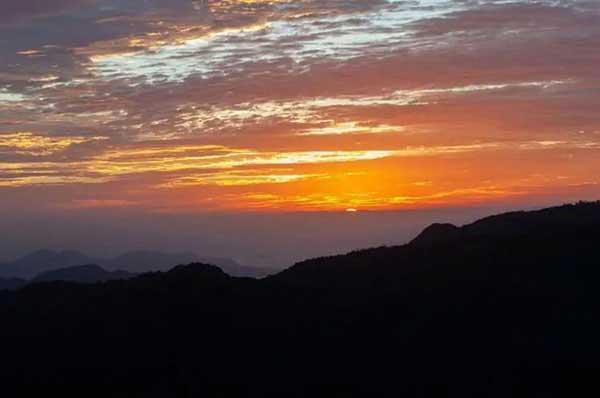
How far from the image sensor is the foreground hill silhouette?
5191 centimetres

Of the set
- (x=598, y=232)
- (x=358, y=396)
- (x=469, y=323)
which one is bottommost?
(x=358, y=396)

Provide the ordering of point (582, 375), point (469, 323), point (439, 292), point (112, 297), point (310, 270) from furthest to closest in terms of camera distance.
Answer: point (310, 270) < point (112, 297) < point (439, 292) < point (469, 323) < point (582, 375)

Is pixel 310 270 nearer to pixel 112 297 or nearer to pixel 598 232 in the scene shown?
pixel 112 297

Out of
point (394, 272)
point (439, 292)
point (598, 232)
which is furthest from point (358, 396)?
point (598, 232)

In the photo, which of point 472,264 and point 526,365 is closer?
point 526,365

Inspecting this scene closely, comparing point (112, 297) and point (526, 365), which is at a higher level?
Result: point (112, 297)

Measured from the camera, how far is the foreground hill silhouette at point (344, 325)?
51906 mm

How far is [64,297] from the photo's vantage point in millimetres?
69625

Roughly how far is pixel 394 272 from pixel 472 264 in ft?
23.1

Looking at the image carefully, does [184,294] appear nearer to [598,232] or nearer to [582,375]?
[582,375]

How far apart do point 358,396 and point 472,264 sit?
21554 millimetres

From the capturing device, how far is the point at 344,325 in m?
59.8

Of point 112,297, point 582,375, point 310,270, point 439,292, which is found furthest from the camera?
point 310,270

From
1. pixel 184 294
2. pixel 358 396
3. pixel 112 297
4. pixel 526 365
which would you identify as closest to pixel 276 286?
pixel 184 294
